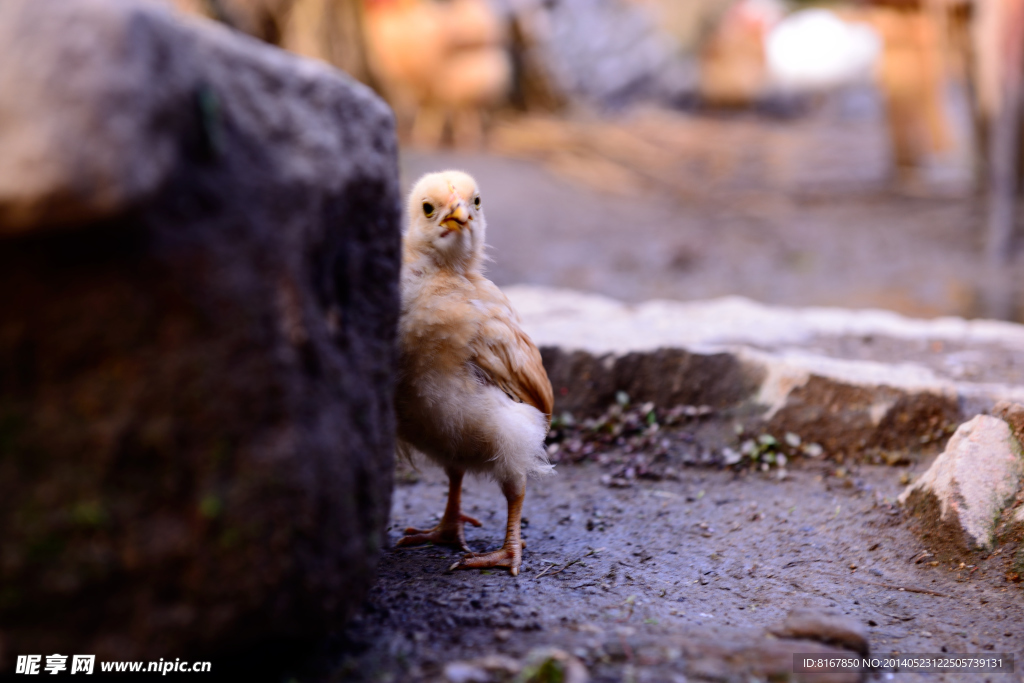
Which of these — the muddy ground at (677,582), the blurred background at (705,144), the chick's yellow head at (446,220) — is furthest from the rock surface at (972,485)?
the blurred background at (705,144)

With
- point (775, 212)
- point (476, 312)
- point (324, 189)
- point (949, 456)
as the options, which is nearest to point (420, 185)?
point (476, 312)

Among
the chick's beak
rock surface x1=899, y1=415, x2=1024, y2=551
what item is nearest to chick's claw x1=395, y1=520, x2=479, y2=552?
the chick's beak

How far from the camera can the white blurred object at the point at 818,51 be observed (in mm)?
23578

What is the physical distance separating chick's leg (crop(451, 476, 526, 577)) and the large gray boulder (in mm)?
1002

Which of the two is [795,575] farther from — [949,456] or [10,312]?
[10,312]

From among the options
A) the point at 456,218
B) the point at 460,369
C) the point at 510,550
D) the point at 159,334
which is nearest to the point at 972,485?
the point at 510,550

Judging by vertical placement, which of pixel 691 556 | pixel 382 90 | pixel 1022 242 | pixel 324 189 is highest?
pixel 382 90

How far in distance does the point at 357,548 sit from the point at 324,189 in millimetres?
805

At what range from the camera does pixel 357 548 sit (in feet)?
6.53

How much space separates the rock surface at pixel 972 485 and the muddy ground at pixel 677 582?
0.26 ft

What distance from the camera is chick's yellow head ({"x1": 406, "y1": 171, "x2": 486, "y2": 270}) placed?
9.59ft

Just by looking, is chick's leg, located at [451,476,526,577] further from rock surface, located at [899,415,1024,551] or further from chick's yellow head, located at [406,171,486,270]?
rock surface, located at [899,415,1024,551]

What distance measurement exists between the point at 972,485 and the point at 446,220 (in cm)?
193

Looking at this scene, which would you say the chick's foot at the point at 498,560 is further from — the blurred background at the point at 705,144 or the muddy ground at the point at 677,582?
the blurred background at the point at 705,144
